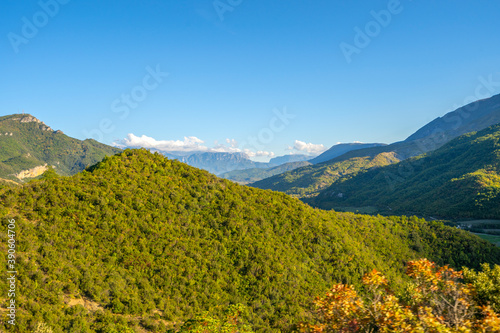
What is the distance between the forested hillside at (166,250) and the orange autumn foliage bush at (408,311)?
25015 mm

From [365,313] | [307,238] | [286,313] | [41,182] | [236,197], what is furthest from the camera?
[236,197]

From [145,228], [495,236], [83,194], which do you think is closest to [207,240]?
[145,228]

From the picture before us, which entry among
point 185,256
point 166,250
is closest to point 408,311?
point 185,256

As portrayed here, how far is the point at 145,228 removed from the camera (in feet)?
151

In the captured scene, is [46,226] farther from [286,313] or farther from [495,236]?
[495,236]

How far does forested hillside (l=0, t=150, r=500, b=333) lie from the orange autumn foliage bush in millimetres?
25015

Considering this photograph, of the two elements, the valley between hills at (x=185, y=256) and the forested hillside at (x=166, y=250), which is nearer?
the valley between hills at (x=185, y=256)

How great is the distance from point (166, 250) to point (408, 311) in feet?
129

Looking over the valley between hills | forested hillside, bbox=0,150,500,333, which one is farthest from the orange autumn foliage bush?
forested hillside, bbox=0,150,500,333

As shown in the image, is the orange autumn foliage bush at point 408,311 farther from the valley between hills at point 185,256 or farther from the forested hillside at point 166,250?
the forested hillside at point 166,250

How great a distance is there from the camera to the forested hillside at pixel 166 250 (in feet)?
Result: 104

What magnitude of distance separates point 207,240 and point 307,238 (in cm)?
2344

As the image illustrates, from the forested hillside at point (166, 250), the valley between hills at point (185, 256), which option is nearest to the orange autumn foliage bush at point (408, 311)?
the valley between hills at point (185, 256)

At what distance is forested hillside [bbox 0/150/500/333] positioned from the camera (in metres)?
31.7
